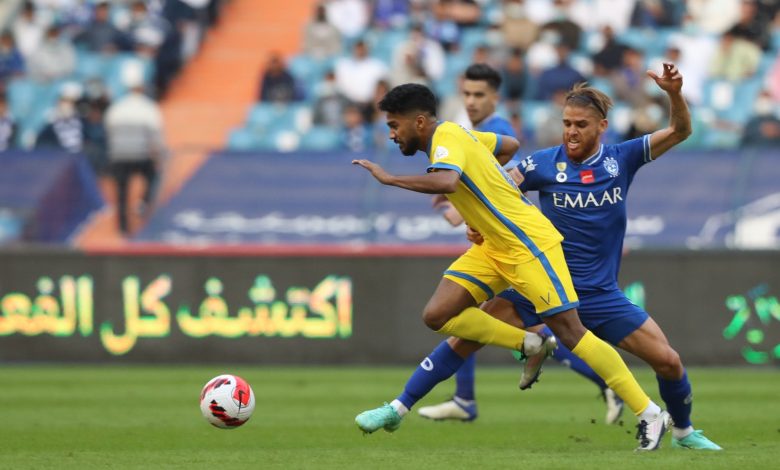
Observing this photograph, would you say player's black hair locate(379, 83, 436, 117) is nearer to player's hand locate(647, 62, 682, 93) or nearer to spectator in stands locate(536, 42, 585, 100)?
player's hand locate(647, 62, 682, 93)

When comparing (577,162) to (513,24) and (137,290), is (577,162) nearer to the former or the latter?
(137,290)

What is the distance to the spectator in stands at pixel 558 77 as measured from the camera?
2023cm

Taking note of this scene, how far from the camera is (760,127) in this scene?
60.9ft

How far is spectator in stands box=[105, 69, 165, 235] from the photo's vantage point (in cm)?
1734

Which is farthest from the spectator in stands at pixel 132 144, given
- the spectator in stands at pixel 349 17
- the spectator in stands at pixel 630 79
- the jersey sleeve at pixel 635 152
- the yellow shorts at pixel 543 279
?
the jersey sleeve at pixel 635 152

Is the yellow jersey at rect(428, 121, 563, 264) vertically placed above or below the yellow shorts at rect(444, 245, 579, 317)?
above

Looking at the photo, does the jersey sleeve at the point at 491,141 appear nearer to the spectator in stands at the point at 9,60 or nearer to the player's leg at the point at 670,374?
the player's leg at the point at 670,374

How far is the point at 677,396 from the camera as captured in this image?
8.80 meters

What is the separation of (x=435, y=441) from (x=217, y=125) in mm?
13234

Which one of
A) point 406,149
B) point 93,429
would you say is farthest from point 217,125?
point 406,149

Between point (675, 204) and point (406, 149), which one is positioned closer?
point (406, 149)

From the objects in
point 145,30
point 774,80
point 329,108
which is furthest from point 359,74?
point 774,80

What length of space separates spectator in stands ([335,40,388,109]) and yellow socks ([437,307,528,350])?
1209cm

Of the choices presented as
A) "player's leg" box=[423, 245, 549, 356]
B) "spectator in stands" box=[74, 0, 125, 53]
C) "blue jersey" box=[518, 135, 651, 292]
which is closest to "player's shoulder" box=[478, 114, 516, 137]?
"blue jersey" box=[518, 135, 651, 292]
